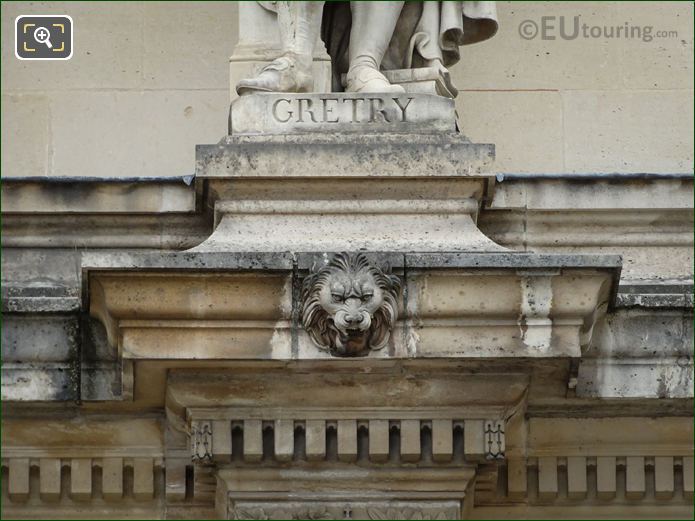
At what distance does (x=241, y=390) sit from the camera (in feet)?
43.7

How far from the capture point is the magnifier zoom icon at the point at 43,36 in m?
15.3

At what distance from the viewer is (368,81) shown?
14.0 metres

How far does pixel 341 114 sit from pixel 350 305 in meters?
1.11

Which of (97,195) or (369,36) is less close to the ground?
(369,36)

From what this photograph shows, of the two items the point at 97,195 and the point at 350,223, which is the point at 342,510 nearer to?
the point at 350,223

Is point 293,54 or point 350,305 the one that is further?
point 293,54

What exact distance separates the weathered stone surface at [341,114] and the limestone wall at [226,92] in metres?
1.36

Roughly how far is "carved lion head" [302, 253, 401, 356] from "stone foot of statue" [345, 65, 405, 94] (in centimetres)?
105

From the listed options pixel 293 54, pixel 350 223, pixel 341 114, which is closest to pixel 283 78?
pixel 293 54

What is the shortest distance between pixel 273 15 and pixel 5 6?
176 centimetres

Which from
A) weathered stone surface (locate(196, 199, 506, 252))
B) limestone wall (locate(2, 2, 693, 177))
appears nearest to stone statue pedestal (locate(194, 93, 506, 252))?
weathered stone surface (locate(196, 199, 506, 252))

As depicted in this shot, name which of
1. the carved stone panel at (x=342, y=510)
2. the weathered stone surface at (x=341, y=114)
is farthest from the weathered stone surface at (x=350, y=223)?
the carved stone panel at (x=342, y=510)

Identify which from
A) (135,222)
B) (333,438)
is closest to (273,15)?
(135,222)

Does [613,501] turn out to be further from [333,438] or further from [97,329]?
[97,329]
